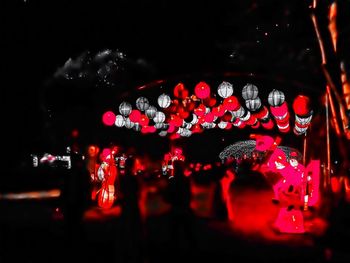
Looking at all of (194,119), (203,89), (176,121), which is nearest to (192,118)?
(194,119)

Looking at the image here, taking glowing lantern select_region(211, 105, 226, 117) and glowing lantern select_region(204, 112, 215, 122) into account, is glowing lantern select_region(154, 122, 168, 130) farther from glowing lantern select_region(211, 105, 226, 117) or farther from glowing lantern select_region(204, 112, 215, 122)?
glowing lantern select_region(211, 105, 226, 117)

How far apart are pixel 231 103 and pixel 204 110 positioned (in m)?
3.26

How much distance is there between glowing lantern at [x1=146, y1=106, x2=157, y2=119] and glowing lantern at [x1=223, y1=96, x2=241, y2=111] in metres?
2.79

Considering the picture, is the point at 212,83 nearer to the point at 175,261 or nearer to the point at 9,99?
the point at 9,99

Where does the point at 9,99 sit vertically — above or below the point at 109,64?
below

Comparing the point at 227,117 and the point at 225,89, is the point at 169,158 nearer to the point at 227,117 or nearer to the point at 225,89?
the point at 227,117

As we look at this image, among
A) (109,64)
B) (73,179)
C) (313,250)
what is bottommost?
(313,250)

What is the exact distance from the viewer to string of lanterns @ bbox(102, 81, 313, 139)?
19141 millimetres

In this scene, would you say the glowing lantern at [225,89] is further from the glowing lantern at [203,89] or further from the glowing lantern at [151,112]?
the glowing lantern at [151,112]

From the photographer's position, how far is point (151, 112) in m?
22.1

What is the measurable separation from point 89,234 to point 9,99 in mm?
5594

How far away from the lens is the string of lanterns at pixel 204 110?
19.1 meters

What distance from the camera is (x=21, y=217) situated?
56.9 ft

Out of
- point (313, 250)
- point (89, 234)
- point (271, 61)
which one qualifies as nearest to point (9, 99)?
point (89, 234)
